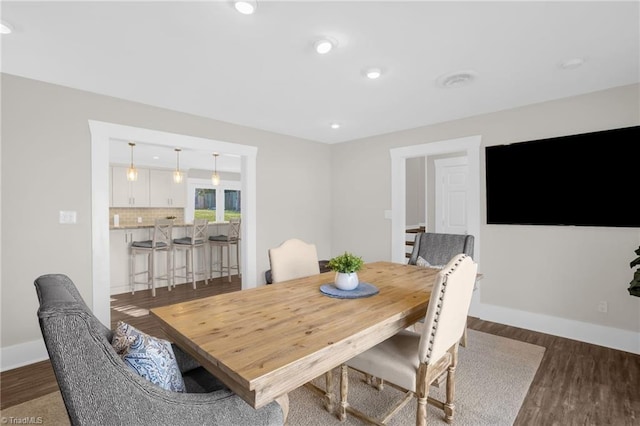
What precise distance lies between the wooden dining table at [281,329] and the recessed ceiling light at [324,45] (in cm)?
160

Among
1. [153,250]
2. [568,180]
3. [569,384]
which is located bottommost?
[569,384]

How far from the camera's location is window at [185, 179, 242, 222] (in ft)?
28.2

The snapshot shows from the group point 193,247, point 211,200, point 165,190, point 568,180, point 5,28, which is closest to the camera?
point 5,28

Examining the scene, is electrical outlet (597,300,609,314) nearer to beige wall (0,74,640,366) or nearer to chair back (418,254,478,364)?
beige wall (0,74,640,366)

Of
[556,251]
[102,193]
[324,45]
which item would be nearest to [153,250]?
[102,193]

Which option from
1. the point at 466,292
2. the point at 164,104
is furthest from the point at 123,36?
the point at 466,292

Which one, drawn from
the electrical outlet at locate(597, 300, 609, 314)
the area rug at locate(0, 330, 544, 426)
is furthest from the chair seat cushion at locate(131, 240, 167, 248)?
the electrical outlet at locate(597, 300, 609, 314)

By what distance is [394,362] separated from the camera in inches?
65.4

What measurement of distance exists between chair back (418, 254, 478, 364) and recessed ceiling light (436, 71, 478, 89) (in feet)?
5.58

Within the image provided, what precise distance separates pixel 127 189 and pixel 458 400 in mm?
7433

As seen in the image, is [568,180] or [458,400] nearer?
[458,400]

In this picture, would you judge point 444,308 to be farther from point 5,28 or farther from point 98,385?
point 5,28

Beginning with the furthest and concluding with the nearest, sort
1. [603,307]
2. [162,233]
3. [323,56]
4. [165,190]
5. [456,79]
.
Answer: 1. [165,190]
2. [162,233]
3. [603,307]
4. [456,79]
5. [323,56]

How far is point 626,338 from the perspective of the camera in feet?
9.45
